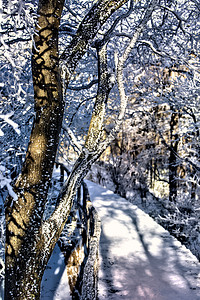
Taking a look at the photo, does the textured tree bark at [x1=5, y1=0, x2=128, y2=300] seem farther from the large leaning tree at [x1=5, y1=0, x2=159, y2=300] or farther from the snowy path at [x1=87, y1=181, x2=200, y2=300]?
the snowy path at [x1=87, y1=181, x2=200, y2=300]

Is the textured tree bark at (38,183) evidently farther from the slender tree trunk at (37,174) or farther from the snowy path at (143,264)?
the snowy path at (143,264)

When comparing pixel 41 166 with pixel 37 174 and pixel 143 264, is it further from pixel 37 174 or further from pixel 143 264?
pixel 143 264

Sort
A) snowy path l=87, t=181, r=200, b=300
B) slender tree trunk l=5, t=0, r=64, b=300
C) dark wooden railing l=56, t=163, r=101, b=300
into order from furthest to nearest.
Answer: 1. snowy path l=87, t=181, r=200, b=300
2. dark wooden railing l=56, t=163, r=101, b=300
3. slender tree trunk l=5, t=0, r=64, b=300

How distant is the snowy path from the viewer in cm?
505

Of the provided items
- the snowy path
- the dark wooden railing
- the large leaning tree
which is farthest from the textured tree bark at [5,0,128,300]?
the snowy path

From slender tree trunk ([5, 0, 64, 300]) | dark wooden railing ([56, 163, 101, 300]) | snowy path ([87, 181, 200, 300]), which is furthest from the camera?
snowy path ([87, 181, 200, 300])

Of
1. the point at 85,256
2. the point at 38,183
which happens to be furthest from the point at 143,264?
the point at 38,183

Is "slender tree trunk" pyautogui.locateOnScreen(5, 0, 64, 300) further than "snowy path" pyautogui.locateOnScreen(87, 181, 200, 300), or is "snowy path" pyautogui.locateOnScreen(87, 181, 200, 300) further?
"snowy path" pyautogui.locateOnScreen(87, 181, 200, 300)

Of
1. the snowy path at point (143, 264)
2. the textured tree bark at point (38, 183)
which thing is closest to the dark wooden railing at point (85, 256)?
the snowy path at point (143, 264)

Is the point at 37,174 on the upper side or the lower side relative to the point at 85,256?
upper

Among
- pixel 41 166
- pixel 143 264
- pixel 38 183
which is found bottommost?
pixel 143 264

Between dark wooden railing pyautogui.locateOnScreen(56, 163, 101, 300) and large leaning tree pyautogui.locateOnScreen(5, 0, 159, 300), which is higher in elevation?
large leaning tree pyautogui.locateOnScreen(5, 0, 159, 300)

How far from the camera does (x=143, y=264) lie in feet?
20.0

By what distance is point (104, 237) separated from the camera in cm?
757
